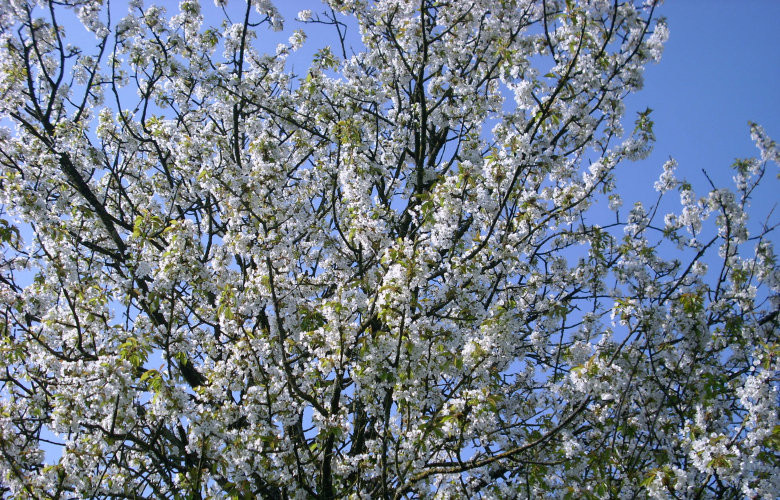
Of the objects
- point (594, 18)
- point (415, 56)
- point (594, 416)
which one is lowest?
point (594, 416)

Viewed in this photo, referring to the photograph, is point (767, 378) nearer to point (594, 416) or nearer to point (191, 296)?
point (594, 416)

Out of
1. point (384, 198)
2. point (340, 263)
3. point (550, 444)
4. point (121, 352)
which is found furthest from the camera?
point (384, 198)

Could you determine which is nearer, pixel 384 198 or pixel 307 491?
pixel 307 491

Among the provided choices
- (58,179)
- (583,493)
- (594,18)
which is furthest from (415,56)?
(583,493)

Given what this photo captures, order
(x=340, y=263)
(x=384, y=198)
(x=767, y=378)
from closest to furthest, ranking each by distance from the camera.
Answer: (x=767, y=378) < (x=340, y=263) < (x=384, y=198)

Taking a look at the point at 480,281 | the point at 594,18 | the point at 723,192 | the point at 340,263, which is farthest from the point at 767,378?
the point at 340,263

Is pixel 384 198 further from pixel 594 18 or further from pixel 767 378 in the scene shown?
pixel 767 378

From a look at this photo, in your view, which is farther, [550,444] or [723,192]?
[723,192]

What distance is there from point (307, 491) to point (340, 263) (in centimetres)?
271

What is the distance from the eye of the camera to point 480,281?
17.2 ft

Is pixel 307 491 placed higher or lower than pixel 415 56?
lower

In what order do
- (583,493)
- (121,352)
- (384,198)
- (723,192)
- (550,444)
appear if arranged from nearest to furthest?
(583,493) < (121,352) < (550,444) < (723,192) < (384,198)

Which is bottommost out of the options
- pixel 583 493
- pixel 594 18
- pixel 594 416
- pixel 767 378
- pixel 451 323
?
pixel 583 493

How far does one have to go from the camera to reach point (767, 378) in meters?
4.17
